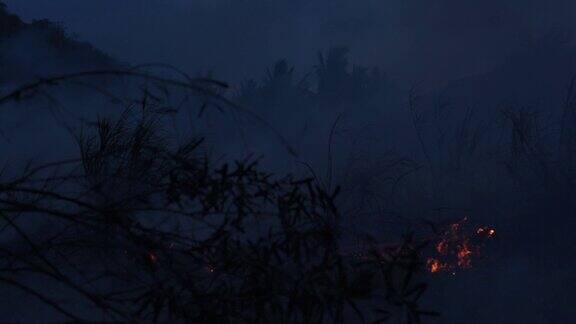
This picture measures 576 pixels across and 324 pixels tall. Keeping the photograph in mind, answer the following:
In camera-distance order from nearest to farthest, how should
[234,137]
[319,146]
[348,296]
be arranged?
[348,296] → [234,137] → [319,146]

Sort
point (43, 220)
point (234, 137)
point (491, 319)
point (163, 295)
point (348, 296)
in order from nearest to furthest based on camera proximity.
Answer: point (348, 296)
point (163, 295)
point (491, 319)
point (43, 220)
point (234, 137)

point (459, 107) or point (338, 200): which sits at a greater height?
point (459, 107)

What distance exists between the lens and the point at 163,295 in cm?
229

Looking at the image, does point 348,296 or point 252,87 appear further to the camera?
point 252,87

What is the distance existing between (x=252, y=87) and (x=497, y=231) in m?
7.91

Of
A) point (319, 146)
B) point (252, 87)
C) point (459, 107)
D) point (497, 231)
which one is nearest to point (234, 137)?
point (319, 146)

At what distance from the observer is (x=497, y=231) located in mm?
8430

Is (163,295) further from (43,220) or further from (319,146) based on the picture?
(319,146)

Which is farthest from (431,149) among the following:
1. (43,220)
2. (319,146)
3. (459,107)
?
(43,220)

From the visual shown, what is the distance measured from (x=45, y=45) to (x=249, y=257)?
11767 mm

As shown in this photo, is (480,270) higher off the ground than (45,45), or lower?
lower

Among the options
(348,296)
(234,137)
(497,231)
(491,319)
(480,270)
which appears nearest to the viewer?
(348,296)

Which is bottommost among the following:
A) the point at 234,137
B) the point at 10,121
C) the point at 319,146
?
the point at 10,121

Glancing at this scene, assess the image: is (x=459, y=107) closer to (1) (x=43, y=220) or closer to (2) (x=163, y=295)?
(1) (x=43, y=220)
